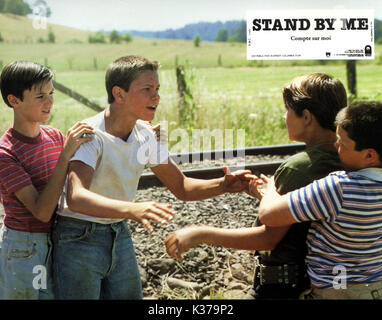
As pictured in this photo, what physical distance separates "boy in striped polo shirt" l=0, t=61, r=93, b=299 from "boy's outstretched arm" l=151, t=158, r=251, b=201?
0.71 m

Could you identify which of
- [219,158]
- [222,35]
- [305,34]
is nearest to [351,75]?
[305,34]

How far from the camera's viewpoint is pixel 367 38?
6.38 m

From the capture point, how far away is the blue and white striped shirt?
2238 mm

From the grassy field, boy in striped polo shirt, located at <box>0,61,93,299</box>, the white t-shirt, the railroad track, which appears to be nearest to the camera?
boy in striped polo shirt, located at <box>0,61,93,299</box>

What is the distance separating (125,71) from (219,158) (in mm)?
4421

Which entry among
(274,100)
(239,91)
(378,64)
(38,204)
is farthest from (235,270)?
(378,64)

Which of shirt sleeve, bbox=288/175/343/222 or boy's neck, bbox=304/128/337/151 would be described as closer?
shirt sleeve, bbox=288/175/343/222

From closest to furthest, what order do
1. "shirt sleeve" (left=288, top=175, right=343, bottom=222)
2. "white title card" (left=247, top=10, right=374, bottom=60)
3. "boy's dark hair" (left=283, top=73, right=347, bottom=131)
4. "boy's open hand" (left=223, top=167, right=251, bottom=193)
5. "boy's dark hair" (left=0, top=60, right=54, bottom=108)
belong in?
1. "shirt sleeve" (left=288, top=175, right=343, bottom=222)
2. "boy's dark hair" (left=283, top=73, right=347, bottom=131)
3. "boy's dark hair" (left=0, top=60, right=54, bottom=108)
4. "boy's open hand" (left=223, top=167, right=251, bottom=193)
5. "white title card" (left=247, top=10, right=374, bottom=60)

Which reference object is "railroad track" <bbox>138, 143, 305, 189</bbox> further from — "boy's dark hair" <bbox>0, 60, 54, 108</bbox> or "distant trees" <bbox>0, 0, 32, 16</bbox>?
"distant trees" <bbox>0, 0, 32, 16</bbox>

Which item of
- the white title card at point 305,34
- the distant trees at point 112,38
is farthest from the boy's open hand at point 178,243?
the distant trees at point 112,38

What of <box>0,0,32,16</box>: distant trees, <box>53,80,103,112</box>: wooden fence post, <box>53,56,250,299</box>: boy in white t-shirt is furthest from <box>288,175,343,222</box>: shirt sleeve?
<box>0,0,32,16</box>: distant trees

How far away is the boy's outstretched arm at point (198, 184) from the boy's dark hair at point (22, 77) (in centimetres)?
88
